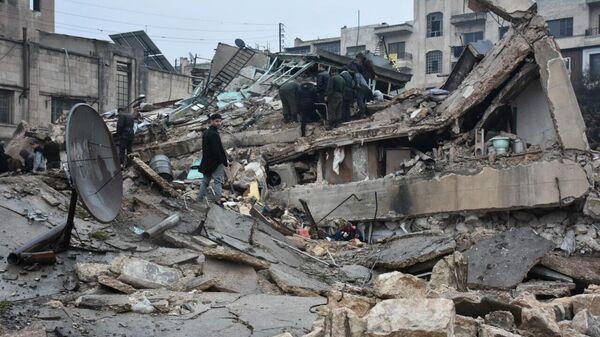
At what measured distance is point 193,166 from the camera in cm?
1441

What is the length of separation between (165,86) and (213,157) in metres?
22.1

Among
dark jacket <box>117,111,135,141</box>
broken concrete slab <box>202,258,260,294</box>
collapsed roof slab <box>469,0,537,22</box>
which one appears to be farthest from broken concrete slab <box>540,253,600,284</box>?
dark jacket <box>117,111,135,141</box>

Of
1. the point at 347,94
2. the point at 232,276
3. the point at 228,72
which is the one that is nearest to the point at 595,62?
the point at 228,72

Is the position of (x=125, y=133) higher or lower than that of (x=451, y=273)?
higher

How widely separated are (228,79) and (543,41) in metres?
11.3

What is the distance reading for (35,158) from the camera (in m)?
13.4

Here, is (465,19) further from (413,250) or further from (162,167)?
(413,250)

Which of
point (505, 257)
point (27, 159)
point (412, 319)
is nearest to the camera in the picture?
point (412, 319)

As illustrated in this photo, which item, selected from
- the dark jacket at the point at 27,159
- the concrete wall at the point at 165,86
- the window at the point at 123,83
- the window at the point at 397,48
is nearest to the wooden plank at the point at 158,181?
the dark jacket at the point at 27,159

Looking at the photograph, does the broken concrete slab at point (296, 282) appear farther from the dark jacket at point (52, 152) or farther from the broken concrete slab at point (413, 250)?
the dark jacket at point (52, 152)

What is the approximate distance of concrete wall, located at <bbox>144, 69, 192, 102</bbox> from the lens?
30636 mm

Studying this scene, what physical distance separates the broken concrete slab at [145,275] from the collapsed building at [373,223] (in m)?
0.02

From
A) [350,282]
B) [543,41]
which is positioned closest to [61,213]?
[350,282]

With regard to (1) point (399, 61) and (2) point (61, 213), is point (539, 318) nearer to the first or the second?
(2) point (61, 213)
